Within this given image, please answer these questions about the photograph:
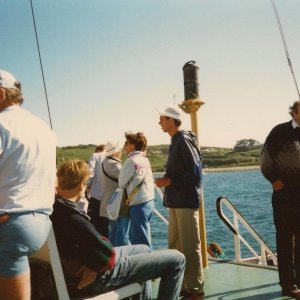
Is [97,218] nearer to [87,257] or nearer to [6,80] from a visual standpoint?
[87,257]

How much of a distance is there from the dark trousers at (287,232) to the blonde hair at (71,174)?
207 cm

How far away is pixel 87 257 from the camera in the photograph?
6.87 ft

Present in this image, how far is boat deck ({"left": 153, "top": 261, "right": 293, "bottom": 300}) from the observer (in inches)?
146

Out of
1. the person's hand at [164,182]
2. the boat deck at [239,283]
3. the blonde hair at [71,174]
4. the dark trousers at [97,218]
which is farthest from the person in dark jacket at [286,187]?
the dark trousers at [97,218]

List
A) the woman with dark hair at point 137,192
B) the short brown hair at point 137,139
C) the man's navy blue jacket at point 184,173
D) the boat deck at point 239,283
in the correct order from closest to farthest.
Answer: the man's navy blue jacket at point 184,173 < the boat deck at point 239,283 < the woman with dark hair at point 137,192 < the short brown hair at point 137,139

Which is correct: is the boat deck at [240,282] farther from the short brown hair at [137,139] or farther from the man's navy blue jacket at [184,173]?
the short brown hair at [137,139]

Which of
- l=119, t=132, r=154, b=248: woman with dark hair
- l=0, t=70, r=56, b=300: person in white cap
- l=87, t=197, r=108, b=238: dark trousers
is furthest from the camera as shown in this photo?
l=87, t=197, r=108, b=238: dark trousers

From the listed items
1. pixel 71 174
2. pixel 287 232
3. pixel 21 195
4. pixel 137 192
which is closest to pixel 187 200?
pixel 137 192

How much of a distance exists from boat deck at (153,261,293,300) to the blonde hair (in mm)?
2025

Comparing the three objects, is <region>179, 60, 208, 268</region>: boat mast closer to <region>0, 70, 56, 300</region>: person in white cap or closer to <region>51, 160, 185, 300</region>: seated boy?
<region>51, 160, 185, 300</region>: seated boy

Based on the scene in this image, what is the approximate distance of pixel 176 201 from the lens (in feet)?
11.6

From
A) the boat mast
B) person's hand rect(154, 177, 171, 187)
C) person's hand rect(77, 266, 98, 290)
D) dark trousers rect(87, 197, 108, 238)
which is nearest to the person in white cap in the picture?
person's hand rect(77, 266, 98, 290)

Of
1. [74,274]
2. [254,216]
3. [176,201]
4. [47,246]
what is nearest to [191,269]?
[176,201]

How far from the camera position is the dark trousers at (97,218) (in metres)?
5.40
